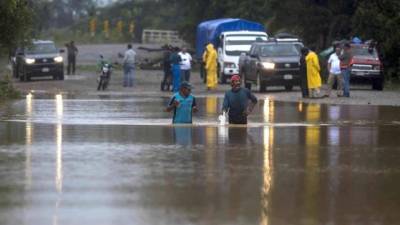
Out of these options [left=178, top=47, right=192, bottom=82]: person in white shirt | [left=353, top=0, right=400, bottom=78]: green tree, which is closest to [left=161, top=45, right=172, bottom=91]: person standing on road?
[left=178, top=47, right=192, bottom=82]: person in white shirt

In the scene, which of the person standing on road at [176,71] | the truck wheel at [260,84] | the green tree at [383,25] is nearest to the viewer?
the truck wheel at [260,84]

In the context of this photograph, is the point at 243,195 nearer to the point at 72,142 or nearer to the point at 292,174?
the point at 292,174

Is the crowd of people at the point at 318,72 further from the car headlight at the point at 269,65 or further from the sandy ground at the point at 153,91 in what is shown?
the car headlight at the point at 269,65

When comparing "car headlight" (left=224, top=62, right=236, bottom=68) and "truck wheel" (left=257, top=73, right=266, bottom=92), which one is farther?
"car headlight" (left=224, top=62, right=236, bottom=68)

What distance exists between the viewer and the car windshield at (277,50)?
33.2 meters

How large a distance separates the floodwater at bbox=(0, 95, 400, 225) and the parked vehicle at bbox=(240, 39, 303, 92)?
1207 cm

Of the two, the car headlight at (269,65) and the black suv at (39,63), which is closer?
the car headlight at (269,65)

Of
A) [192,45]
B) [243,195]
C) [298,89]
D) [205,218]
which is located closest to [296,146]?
[243,195]

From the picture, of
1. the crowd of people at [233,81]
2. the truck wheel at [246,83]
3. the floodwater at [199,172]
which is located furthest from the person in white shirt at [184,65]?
the floodwater at [199,172]

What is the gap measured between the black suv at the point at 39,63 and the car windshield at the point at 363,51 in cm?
1391

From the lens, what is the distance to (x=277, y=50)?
110ft

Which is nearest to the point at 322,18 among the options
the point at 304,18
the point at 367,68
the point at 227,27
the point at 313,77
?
the point at 304,18

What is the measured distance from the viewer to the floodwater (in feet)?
31.4

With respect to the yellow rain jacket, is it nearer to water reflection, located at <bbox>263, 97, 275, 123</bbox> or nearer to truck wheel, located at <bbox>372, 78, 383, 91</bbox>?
water reflection, located at <bbox>263, 97, 275, 123</bbox>
